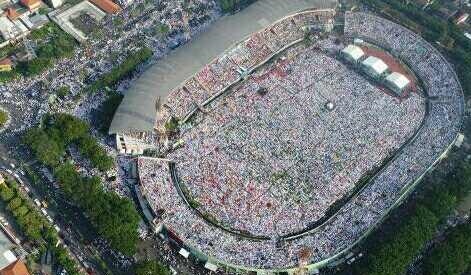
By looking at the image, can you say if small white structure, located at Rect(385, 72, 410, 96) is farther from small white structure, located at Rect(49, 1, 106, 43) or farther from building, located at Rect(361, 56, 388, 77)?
small white structure, located at Rect(49, 1, 106, 43)

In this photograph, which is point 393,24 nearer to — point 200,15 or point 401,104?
point 401,104

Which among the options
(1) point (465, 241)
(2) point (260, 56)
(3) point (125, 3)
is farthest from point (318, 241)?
(3) point (125, 3)

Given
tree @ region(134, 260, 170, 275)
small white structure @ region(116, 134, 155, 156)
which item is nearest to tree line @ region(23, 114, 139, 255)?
small white structure @ region(116, 134, 155, 156)

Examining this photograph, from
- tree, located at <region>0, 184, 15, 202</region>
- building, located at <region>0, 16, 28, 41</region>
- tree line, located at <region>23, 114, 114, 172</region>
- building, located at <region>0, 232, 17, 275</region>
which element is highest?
building, located at <region>0, 16, 28, 41</region>

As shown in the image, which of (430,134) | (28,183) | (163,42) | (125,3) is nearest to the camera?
(28,183)

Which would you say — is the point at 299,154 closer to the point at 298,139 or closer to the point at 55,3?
the point at 298,139

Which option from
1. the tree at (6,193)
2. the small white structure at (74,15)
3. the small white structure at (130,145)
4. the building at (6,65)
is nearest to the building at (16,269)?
the tree at (6,193)

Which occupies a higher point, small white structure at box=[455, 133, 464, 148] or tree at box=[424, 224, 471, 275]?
small white structure at box=[455, 133, 464, 148]
